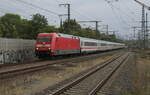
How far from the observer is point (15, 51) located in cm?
2664

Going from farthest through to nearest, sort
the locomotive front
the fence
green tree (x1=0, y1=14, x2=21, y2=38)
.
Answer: green tree (x1=0, y1=14, x2=21, y2=38) < the locomotive front < the fence

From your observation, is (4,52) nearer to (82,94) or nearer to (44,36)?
(44,36)

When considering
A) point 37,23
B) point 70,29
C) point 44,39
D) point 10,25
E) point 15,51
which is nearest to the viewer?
point 15,51

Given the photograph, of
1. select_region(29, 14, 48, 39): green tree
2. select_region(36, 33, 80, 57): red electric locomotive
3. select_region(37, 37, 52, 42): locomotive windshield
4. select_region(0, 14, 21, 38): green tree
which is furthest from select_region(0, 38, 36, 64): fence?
select_region(0, 14, 21, 38): green tree

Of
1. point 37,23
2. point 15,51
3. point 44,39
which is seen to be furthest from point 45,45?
point 37,23

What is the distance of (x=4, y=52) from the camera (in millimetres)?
24109

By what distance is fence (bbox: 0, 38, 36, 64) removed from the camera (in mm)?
24172

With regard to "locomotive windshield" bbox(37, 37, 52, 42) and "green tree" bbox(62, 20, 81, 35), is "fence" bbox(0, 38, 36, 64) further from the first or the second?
"green tree" bbox(62, 20, 81, 35)

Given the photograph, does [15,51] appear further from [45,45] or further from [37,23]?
[37,23]

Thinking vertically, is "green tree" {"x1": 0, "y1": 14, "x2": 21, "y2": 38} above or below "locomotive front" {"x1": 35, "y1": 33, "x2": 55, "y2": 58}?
above

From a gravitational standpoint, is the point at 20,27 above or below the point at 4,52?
above

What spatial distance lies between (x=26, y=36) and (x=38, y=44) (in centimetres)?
5112

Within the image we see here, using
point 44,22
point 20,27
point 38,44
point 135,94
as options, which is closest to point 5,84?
point 135,94

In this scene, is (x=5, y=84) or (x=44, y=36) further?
(x=44, y=36)
